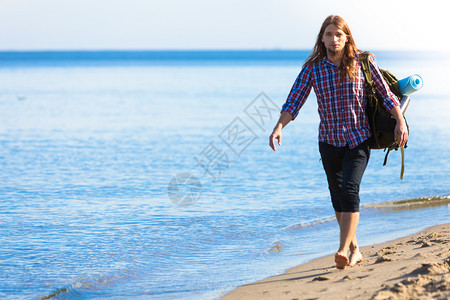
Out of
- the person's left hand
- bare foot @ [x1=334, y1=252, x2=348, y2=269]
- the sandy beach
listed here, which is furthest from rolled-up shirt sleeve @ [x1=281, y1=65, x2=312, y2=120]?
the sandy beach

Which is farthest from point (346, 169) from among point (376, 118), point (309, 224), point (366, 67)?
point (309, 224)

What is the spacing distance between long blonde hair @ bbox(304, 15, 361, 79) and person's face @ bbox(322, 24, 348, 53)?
0.03m

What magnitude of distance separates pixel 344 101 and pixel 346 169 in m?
0.46

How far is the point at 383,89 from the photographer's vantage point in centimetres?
427

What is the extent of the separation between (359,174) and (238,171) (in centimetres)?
655

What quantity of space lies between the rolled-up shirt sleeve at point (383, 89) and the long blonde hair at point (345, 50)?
152 millimetres

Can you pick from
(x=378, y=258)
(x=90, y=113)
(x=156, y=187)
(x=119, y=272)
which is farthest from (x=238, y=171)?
(x=90, y=113)

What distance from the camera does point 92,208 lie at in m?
7.99

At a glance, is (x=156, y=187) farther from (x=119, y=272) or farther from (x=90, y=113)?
(x=90, y=113)

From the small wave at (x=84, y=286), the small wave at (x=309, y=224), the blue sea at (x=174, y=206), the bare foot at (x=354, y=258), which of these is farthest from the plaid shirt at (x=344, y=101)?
the small wave at (x=309, y=224)

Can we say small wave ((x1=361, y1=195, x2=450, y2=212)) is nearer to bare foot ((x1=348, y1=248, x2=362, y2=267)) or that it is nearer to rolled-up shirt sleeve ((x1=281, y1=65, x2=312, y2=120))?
bare foot ((x1=348, y1=248, x2=362, y2=267))

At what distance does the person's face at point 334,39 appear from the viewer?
4227 millimetres

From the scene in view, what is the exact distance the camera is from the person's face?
4227 millimetres

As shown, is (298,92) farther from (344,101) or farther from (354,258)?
(354,258)
